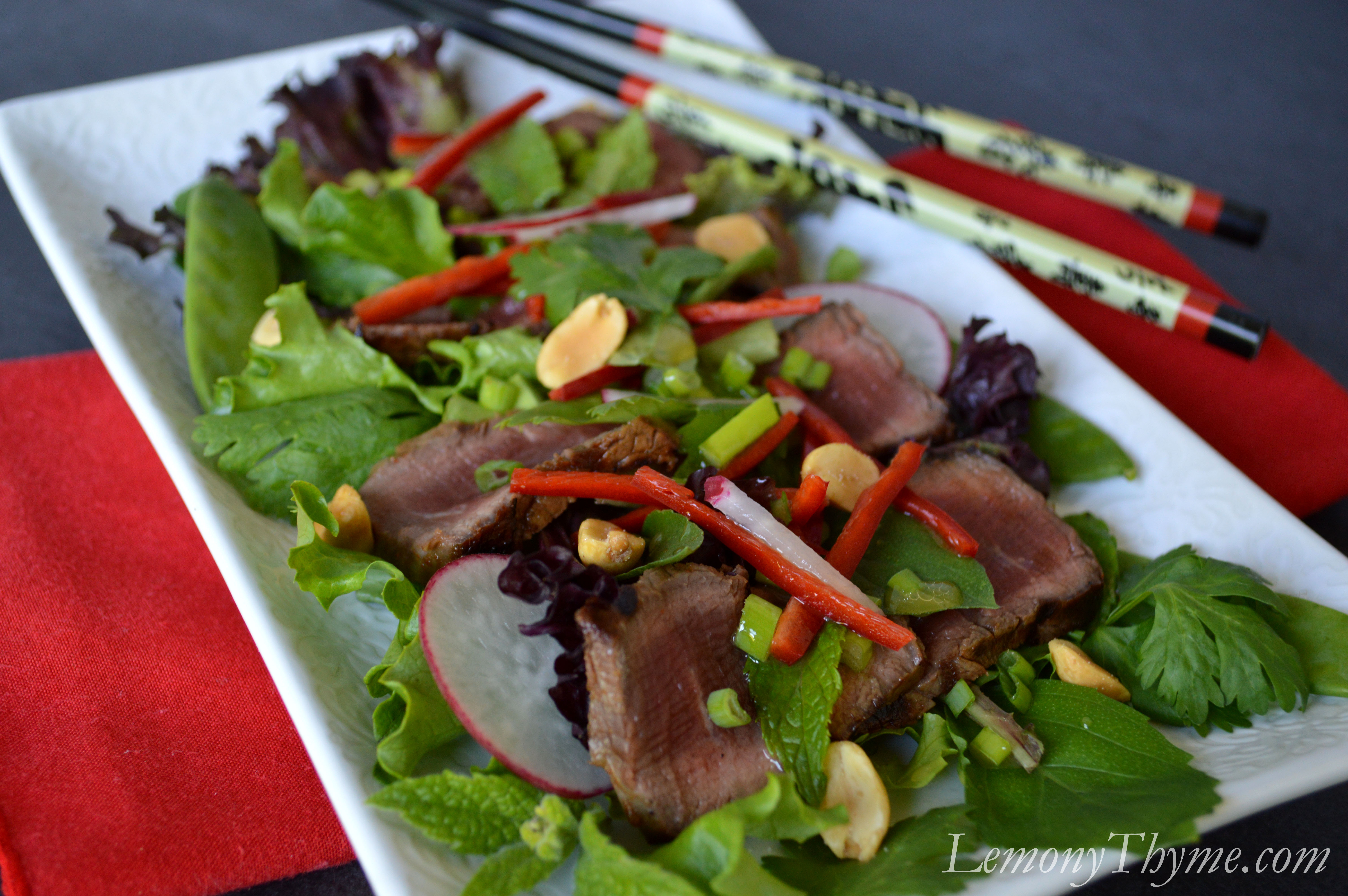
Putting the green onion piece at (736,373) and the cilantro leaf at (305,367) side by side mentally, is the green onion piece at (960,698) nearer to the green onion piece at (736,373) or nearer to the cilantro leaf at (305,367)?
the green onion piece at (736,373)

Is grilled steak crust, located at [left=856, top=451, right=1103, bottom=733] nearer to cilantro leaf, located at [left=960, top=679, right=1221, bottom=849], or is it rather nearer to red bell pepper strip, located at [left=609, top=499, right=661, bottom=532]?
cilantro leaf, located at [left=960, top=679, right=1221, bottom=849]

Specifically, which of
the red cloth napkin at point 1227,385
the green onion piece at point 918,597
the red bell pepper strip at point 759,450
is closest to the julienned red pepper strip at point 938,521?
the green onion piece at point 918,597

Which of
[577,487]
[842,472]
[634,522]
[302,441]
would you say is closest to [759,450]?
[842,472]

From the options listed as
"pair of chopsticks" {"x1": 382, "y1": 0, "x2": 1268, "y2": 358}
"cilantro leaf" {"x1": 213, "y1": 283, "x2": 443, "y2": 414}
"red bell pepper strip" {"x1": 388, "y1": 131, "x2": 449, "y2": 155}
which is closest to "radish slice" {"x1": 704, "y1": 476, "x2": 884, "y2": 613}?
"cilantro leaf" {"x1": 213, "y1": 283, "x2": 443, "y2": 414}

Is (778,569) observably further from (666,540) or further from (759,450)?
(759,450)

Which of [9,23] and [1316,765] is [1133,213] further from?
[9,23]
